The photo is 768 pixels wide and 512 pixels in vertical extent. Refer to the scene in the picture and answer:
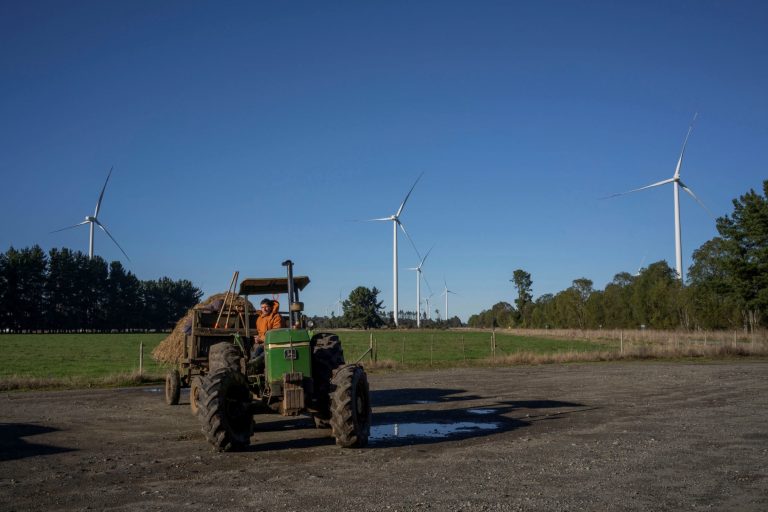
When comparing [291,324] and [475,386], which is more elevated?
[291,324]

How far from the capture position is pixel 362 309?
531 ft

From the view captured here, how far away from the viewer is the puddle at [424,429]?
41.8ft

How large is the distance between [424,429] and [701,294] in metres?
64.1

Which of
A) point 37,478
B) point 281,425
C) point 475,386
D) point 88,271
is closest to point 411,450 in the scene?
point 281,425

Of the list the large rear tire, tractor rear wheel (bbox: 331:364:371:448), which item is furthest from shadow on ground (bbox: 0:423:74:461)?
tractor rear wheel (bbox: 331:364:371:448)

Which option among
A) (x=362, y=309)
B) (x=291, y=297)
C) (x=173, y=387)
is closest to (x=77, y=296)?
(x=362, y=309)

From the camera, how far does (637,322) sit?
90688mm

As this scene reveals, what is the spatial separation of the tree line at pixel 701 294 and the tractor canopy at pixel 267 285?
48.9 meters

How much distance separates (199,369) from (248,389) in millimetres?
5181

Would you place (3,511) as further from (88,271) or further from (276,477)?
(88,271)

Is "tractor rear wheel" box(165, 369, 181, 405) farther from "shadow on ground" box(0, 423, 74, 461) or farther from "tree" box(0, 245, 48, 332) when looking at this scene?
"tree" box(0, 245, 48, 332)

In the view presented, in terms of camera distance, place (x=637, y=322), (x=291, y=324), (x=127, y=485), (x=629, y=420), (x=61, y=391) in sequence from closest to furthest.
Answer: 1. (x=127, y=485)
2. (x=291, y=324)
3. (x=629, y=420)
4. (x=61, y=391)
5. (x=637, y=322)

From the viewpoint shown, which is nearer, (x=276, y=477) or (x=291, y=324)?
(x=276, y=477)

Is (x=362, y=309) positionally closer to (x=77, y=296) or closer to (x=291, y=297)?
(x=77, y=296)
